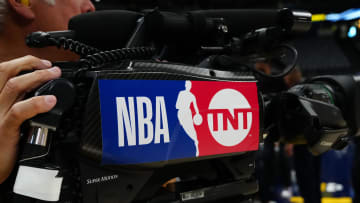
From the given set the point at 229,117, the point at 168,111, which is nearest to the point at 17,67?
the point at 168,111

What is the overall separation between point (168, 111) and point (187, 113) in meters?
0.04

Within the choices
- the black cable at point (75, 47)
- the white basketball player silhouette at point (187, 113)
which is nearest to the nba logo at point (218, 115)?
the white basketball player silhouette at point (187, 113)

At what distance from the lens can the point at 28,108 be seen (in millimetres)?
435

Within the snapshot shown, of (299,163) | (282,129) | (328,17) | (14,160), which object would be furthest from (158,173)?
(328,17)

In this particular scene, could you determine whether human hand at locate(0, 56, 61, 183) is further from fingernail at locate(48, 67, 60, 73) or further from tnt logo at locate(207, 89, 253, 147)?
tnt logo at locate(207, 89, 253, 147)

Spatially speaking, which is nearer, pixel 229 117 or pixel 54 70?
pixel 54 70

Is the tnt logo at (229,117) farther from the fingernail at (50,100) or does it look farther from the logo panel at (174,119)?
the fingernail at (50,100)

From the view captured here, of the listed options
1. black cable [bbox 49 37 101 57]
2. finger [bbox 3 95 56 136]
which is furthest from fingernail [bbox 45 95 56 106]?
black cable [bbox 49 37 101 57]

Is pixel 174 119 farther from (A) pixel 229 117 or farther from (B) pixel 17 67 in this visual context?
(B) pixel 17 67

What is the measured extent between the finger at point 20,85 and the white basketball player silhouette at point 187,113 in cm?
20

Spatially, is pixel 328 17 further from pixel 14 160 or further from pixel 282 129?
pixel 14 160

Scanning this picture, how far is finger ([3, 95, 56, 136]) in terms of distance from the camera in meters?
0.43

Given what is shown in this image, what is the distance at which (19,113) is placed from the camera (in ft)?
1.45

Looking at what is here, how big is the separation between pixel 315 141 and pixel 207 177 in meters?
0.29
